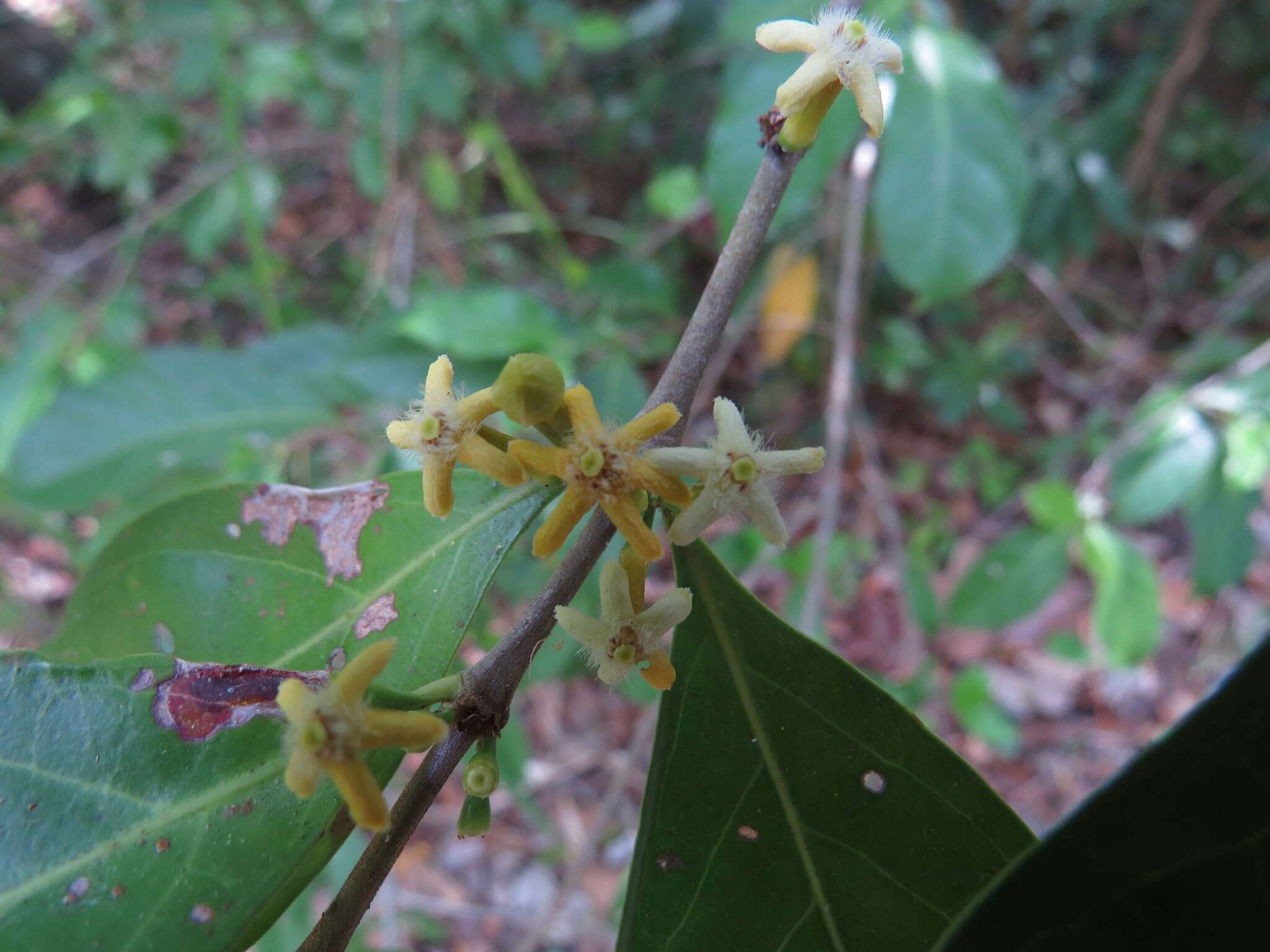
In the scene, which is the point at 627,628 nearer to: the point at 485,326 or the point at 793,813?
the point at 793,813

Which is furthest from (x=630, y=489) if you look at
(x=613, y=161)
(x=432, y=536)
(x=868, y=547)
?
(x=613, y=161)

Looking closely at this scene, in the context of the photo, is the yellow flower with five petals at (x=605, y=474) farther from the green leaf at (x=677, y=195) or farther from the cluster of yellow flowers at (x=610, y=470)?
the green leaf at (x=677, y=195)

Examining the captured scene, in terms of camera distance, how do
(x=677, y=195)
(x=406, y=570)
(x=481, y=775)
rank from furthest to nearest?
(x=677, y=195), (x=406, y=570), (x=481, y=775)

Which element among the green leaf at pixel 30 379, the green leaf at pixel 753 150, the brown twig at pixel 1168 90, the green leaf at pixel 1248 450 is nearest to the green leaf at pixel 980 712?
the green leaf at pixel 1248 450

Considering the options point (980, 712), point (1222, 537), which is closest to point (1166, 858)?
point (1222, 537)

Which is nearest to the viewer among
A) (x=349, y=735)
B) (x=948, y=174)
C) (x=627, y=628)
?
(x=349, y=735)

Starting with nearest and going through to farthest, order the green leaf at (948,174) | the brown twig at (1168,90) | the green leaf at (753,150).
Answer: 1. the green leaf at (753,150)
2. the green leaf at (948,174)
3. the brown twig at (1168,90)
